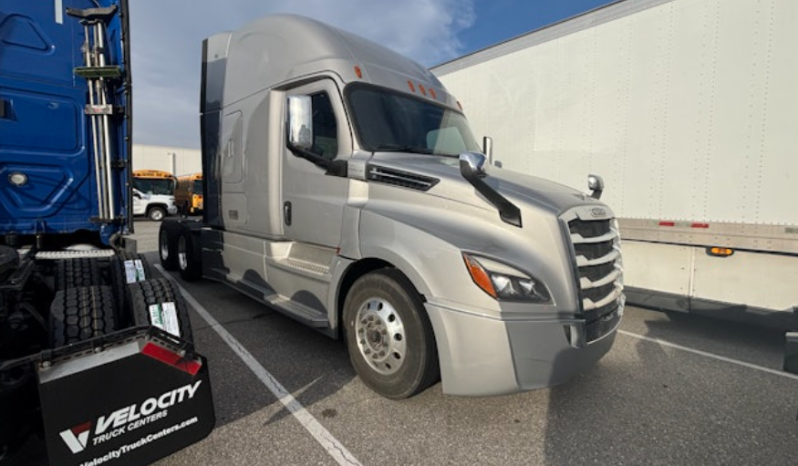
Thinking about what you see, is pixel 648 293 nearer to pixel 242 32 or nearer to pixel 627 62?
pixel 627 62

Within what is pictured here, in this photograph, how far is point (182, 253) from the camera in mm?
7020

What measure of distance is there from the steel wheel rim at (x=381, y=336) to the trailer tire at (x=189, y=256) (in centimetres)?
455

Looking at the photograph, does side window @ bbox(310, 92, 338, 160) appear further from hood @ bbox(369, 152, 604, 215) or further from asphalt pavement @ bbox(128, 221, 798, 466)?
asphalt pavement @ bbox(128, 221, 798, 466)

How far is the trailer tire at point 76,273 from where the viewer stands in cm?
285

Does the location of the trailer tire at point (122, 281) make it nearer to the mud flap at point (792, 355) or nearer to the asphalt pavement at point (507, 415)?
the asphalt pavement at point (507, 415)

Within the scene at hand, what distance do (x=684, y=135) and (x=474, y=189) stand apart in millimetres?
3125

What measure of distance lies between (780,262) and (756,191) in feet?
2.44

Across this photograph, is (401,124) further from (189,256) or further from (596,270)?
(189,256)

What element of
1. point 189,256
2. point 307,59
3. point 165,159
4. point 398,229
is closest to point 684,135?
point 398,229

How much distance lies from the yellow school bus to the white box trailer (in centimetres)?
2471

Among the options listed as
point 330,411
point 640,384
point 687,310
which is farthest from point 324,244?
point 687,310

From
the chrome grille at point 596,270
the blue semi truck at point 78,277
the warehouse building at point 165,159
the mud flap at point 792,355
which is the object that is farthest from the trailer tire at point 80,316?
the warehouse building at point 165,159

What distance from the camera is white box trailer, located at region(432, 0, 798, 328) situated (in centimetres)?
380

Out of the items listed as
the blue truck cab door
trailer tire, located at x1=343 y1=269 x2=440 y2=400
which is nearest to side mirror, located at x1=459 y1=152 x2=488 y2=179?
trailer tire, located at x1=343 y1=269 x2=440 y2=400
